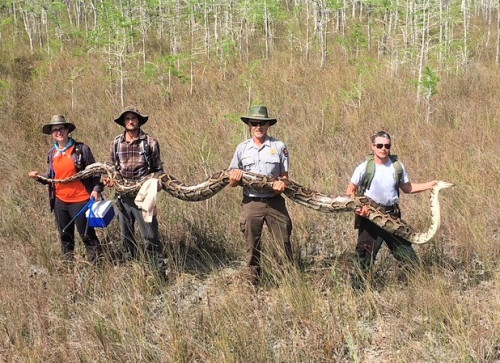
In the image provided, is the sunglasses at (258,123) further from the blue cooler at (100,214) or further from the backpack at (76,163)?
the backpack at (76,163)

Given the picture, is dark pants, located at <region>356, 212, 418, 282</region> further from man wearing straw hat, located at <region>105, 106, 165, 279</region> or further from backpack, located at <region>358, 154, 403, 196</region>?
man wearing straw hat, located at <region>105, 106, 165, 279</region>

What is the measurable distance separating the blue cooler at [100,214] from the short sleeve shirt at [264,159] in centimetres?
146

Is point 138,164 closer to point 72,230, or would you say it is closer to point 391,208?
point 72,230

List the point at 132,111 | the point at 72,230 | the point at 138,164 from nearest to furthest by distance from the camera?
the point at 132,111 < the point at 138,164 < the point at 72,230

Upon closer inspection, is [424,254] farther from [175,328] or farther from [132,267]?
[132,267]

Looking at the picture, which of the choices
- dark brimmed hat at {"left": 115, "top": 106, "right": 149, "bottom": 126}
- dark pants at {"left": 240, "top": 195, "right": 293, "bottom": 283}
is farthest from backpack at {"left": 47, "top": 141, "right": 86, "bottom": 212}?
dark pants at {"left": 240, "top": 195, "right": 293, "bottom": 283}

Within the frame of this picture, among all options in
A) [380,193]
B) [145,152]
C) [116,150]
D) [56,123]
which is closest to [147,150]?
[145,152]

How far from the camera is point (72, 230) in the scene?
4.48 metres

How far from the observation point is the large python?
12.0 feet

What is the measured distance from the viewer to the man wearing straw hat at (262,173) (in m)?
3.79

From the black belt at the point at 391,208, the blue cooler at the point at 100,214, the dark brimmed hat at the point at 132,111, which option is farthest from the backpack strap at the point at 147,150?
the black belt at the point at 391,208

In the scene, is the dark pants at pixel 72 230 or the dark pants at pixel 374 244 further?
the dark pants at pixel 72 230

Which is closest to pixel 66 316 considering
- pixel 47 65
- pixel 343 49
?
pixel 47 65

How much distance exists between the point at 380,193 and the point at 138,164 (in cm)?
252
